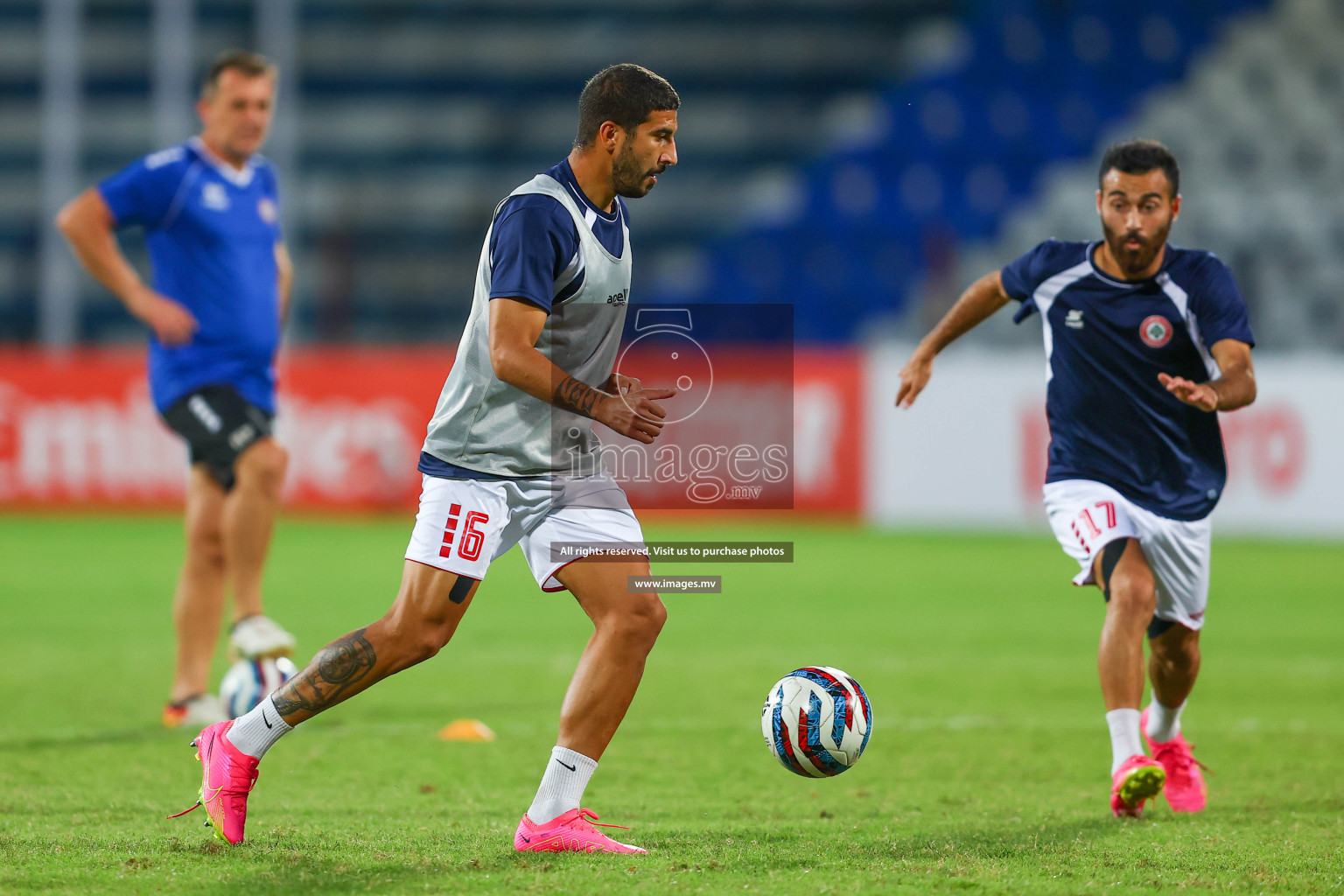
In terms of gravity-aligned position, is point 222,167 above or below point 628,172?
above

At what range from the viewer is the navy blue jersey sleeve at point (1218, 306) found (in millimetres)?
4980

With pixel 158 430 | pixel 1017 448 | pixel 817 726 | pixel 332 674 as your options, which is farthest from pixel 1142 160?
pixel 158 430

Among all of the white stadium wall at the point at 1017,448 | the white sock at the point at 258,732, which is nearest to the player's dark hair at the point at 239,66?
the white sock at the point at 258,732

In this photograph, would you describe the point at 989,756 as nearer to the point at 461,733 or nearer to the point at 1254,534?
the point at 461,733

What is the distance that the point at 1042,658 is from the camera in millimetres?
8648

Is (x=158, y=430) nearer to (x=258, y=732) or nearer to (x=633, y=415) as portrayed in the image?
(x=258, y=732)

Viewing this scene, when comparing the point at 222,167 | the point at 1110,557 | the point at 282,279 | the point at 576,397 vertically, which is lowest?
the point at 1110,557

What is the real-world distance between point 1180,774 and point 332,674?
2.77m

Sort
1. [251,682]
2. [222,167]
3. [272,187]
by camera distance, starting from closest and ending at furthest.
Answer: [251,682]
[222,167]
[272,187]

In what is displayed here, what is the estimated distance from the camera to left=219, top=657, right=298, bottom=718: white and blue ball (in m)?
5.97

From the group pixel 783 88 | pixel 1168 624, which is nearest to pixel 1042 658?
pixel 1168 624

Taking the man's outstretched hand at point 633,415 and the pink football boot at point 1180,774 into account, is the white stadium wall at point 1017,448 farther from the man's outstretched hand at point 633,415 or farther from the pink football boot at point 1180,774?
the man's outstretched hand at point 633,415

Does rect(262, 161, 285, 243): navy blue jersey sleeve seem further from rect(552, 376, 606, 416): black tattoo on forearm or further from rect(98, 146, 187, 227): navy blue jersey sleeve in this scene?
rect(552, 376, 606, 416): black tattoo on forearm

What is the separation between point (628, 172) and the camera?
4188 millimetres
